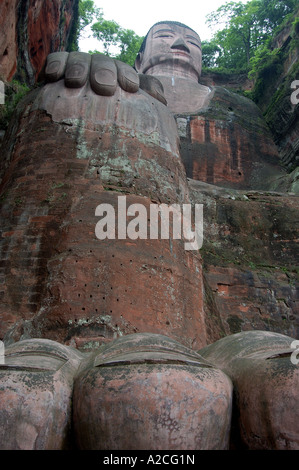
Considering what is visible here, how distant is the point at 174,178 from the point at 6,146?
2.12m

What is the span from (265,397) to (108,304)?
2146mm

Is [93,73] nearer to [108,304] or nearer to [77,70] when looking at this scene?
[77,70]

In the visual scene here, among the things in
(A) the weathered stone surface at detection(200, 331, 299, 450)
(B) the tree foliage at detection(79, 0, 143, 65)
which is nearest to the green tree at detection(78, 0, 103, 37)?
(B) the tree foliage at detection(79, 0, 143, 65)

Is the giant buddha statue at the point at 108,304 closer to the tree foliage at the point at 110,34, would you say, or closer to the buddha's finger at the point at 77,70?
the buddha's finger at the point at 77,70

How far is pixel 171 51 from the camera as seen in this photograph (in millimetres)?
17938

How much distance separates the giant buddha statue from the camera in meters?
1.92

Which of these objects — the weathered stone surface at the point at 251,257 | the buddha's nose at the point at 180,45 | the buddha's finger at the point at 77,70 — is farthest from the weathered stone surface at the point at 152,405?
the buddha's nose at the point at 180,45

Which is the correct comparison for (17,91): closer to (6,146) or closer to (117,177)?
(6,146)

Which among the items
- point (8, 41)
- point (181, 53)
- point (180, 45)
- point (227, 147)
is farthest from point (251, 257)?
point (180, 45)

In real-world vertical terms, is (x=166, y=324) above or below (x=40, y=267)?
below

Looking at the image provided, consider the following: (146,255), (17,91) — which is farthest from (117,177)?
(17,91)

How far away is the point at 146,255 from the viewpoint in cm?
445

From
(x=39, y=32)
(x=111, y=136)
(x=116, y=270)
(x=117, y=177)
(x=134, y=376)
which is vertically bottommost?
(x=134, y=376)

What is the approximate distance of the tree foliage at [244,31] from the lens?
Result: 21.6 m
